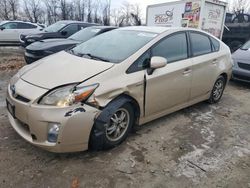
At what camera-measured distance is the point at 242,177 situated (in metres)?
2.87

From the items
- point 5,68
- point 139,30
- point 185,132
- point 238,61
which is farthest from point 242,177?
point 5,68

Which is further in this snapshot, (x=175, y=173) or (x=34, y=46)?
(x=34, y=46)

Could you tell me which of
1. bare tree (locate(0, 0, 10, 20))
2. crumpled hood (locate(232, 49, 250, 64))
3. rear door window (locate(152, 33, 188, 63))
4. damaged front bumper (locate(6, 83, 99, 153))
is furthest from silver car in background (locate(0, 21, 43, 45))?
bare tree (locate(0, 0, 10, 20))

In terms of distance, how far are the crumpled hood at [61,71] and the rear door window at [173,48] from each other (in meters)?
0.89

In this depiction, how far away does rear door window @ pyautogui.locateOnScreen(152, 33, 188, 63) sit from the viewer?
3655 mm

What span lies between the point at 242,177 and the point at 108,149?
1607 millimetres

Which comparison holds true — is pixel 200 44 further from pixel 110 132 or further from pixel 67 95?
pixel 67 95

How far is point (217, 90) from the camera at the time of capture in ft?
17.0

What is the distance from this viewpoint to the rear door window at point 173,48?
3.66 m

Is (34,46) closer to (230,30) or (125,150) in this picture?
(125,150)

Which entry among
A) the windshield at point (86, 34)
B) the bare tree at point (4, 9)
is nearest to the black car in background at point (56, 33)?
the windshield at point (86, 34)

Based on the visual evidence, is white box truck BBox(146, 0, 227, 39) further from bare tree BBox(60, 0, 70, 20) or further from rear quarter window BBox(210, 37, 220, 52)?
bare tree BBox(60, 0, 70, 20)

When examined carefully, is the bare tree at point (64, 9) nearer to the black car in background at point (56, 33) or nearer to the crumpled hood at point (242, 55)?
the black car in background at point (56, 33)

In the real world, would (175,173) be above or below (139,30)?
below
